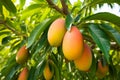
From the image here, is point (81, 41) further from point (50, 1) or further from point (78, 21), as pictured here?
point (50, 1)

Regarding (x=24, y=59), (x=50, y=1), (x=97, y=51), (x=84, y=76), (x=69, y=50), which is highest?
(x=50, y=1)

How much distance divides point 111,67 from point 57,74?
540 mm

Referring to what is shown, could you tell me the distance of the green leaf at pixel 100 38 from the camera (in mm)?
1249

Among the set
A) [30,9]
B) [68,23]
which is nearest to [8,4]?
[30,9]

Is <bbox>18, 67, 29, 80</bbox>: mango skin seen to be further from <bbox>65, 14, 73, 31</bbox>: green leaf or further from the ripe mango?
<bbox>65, 14, 73, 31</bbox>: green leaf

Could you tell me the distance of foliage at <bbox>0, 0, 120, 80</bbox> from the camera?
140cm

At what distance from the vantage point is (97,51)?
2.37 m

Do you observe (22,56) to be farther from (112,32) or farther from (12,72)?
(112,32)

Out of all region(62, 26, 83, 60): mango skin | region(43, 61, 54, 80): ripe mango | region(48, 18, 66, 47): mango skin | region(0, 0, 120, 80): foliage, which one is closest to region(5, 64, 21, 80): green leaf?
region(0, 0, 120, 80): foliage

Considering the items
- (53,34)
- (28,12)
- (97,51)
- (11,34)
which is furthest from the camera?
(97,51)

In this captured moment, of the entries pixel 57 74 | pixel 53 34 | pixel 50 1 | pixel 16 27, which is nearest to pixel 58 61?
pixel 57 74

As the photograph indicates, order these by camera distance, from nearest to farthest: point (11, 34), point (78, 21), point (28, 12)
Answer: point (78, 21) < point (28, 12) < point (11, 34)

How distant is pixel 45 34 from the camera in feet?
5.21

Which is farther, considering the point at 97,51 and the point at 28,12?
the point at 97,51
